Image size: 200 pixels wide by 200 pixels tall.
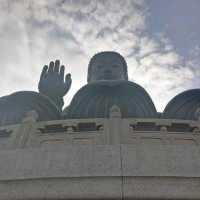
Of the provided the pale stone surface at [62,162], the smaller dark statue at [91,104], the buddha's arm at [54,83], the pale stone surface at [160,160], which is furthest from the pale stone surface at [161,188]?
the buddha's arm at [54,83]

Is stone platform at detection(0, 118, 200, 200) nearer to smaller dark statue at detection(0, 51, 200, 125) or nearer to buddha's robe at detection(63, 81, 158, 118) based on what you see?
smaller dark statue at detection(0, 51, 200, 125)

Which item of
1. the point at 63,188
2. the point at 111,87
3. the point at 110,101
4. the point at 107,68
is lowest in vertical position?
the point at 63,188

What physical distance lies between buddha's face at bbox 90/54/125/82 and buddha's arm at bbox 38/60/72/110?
1826 millimetres

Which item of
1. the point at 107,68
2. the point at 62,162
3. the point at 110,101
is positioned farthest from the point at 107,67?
the point at 62,162

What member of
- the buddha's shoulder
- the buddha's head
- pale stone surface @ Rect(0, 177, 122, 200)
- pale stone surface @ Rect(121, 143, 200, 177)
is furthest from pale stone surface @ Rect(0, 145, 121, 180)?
the buddha's head

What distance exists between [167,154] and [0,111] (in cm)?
870

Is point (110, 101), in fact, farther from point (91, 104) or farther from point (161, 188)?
point (161, 188)

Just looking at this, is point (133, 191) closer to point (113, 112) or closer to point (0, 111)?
point (113, 112)

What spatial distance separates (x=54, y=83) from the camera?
1698 centimetres

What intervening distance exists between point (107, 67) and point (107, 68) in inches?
3.4

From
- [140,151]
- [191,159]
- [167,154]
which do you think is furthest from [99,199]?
[191,159]

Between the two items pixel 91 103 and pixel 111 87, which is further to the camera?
pixel 111 87

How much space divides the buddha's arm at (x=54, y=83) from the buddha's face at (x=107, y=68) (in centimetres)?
183

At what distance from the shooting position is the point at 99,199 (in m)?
5.43
